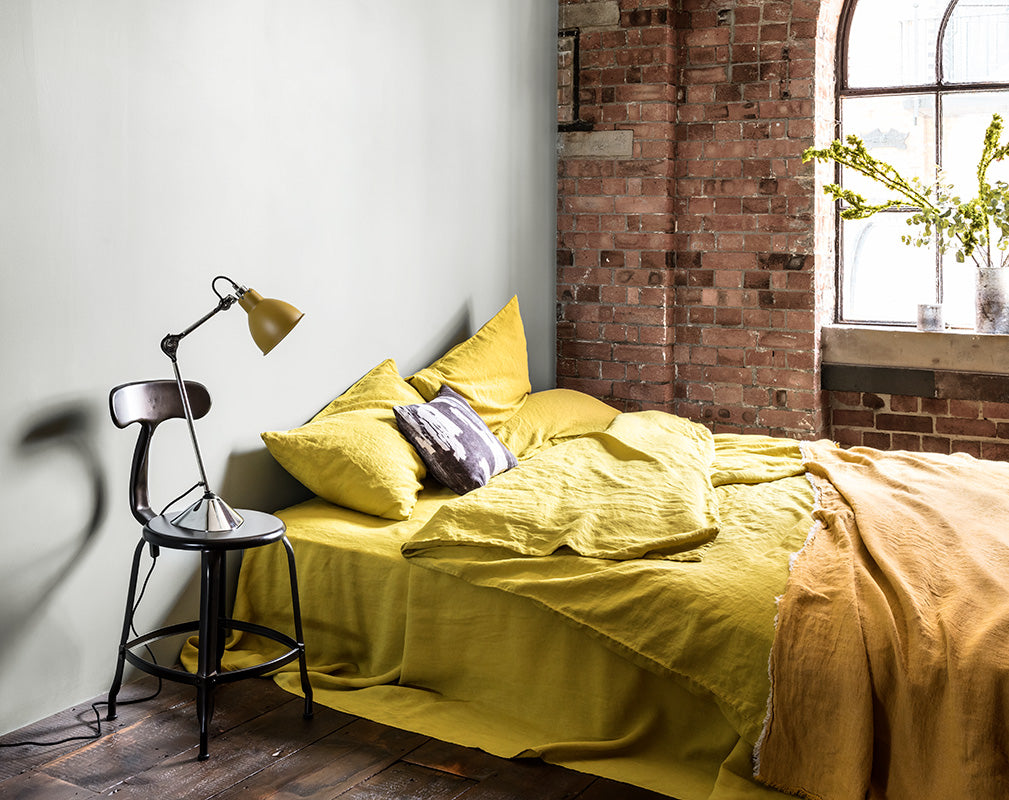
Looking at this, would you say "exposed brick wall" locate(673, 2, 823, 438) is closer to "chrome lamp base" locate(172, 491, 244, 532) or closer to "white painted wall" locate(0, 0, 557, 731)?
"white painted wall" locate(0, 0, 557, 731)

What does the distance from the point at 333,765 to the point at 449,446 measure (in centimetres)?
113

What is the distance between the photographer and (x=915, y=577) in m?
2.43

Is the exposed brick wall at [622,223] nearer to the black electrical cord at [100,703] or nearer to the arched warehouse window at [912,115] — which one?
the arched warehouse window at [912,115]

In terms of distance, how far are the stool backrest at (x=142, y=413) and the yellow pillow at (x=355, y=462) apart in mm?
403

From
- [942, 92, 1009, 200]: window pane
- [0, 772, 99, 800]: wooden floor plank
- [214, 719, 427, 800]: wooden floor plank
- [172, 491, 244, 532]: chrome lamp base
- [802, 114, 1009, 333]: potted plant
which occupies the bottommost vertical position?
[214, 719, 427, 800]: wooden floor plank

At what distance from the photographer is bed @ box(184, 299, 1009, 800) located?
2.13 metres

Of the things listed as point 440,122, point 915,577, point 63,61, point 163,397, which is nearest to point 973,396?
point 915,577

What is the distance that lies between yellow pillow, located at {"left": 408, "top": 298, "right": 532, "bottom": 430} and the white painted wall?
129mm

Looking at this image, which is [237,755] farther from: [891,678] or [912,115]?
[912,115]

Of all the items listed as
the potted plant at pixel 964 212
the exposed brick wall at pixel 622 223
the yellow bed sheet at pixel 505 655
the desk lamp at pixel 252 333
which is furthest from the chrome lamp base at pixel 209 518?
the potted plant at pixel 964 212

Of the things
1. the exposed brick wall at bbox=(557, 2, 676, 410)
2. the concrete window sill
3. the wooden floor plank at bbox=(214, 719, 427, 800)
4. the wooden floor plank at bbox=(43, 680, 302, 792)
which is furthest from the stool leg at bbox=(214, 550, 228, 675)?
the concrete window sill

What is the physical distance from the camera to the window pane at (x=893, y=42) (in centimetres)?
444

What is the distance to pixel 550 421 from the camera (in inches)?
157

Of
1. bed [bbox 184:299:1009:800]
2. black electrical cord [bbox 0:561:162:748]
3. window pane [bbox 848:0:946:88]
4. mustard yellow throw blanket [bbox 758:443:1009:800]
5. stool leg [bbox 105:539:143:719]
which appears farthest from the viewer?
window pane [bbox 848:0:946:88]
